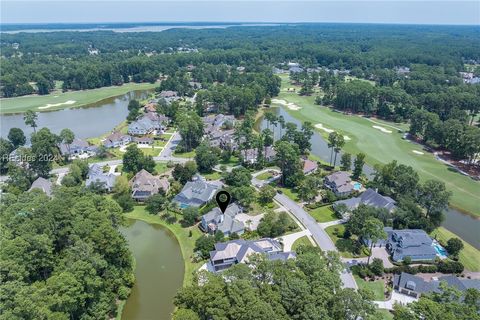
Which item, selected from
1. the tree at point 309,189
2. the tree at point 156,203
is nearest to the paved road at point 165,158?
the tree at point 156,203

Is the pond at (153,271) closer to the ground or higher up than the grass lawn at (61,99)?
closer to the ground

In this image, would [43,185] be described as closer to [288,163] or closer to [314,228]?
[288,163]

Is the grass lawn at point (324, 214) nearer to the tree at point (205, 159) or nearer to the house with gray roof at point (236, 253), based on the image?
the house with gray roof at point (236, 253)

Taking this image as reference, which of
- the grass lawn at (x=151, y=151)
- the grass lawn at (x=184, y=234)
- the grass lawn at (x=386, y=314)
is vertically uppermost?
the grass lawn at (x=386, y=314)

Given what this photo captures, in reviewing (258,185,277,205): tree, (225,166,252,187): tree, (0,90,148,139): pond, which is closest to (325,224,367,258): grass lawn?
(258,185,277,205): tree

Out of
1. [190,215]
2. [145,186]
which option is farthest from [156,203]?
[190,215]

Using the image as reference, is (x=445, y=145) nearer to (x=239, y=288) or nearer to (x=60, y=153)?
(x=239, y=288)
